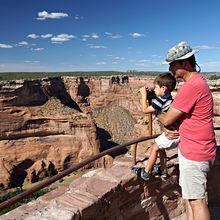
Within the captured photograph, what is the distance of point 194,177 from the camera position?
3445 mm

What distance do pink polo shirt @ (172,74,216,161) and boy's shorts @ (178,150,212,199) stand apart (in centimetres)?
7

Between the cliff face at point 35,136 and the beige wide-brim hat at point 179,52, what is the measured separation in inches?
1597

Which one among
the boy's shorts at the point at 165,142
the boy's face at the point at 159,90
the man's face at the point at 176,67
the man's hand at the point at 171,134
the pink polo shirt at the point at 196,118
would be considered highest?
the man's face at the point at 176,67

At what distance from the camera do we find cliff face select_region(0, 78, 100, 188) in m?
43.9

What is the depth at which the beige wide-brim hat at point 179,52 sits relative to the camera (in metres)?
3.39

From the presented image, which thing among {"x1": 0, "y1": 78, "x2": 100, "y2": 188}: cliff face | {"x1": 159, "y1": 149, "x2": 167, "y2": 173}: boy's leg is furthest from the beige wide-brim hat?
{"x1": 0, "y1": 78, "x2": 100, "y2": 188}: cliff face

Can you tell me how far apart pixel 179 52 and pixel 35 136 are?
4561 cm

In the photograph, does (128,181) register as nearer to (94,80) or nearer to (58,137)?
(58,137)

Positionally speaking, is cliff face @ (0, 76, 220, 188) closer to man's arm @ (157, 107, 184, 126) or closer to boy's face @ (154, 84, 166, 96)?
boy's face @ (154, 84, 166, 96)

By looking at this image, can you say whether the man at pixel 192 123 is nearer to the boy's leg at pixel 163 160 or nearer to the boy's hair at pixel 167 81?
the boy's hair at pixel 167 81

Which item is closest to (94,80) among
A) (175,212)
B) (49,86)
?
(49,86)

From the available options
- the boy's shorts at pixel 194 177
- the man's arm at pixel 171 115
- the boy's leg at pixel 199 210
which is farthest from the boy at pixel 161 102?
the boy's leg at pixel 199 210

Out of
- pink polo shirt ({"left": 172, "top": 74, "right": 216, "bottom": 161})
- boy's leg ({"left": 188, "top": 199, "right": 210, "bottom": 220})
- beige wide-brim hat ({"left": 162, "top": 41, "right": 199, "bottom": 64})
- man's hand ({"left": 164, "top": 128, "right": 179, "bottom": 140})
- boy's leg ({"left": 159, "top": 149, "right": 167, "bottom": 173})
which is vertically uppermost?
beige wide-brim hat ({"left": 162, "top": 41, "right": 199, "bottom": 64})

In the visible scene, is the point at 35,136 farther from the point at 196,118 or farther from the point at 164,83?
the point at 196,118
